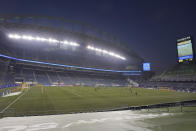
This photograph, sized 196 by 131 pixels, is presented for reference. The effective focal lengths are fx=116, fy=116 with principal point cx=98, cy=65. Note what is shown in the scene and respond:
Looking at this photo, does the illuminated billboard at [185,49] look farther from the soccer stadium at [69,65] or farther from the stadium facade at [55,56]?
the stadium facade at [55,56]

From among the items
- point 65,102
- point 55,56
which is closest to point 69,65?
point 55,56

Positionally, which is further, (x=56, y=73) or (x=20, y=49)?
(x=56, y=73)

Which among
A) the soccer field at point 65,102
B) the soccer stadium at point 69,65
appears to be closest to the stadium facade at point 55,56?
the soccer stadium at point 69,65

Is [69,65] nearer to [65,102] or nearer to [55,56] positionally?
[55,56]

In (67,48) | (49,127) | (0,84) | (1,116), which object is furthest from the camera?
(67,48)

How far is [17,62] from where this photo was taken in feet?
199

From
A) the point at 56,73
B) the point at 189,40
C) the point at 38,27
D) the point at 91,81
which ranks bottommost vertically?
the point at 91,81

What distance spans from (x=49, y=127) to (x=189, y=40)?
65.6 meters

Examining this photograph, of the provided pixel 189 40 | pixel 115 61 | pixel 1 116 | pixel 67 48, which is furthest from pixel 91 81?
pixel 1 116

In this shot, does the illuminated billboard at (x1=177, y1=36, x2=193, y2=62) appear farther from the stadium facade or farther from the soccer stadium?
the stadium facade

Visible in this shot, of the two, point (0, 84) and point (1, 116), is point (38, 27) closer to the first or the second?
point (0, 84)

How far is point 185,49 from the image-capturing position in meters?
54.8

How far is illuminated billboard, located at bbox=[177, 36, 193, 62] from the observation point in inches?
2074

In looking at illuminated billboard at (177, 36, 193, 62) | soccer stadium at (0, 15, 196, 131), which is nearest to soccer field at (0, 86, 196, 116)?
soccer stadium at (0, 15, 196, 131)
